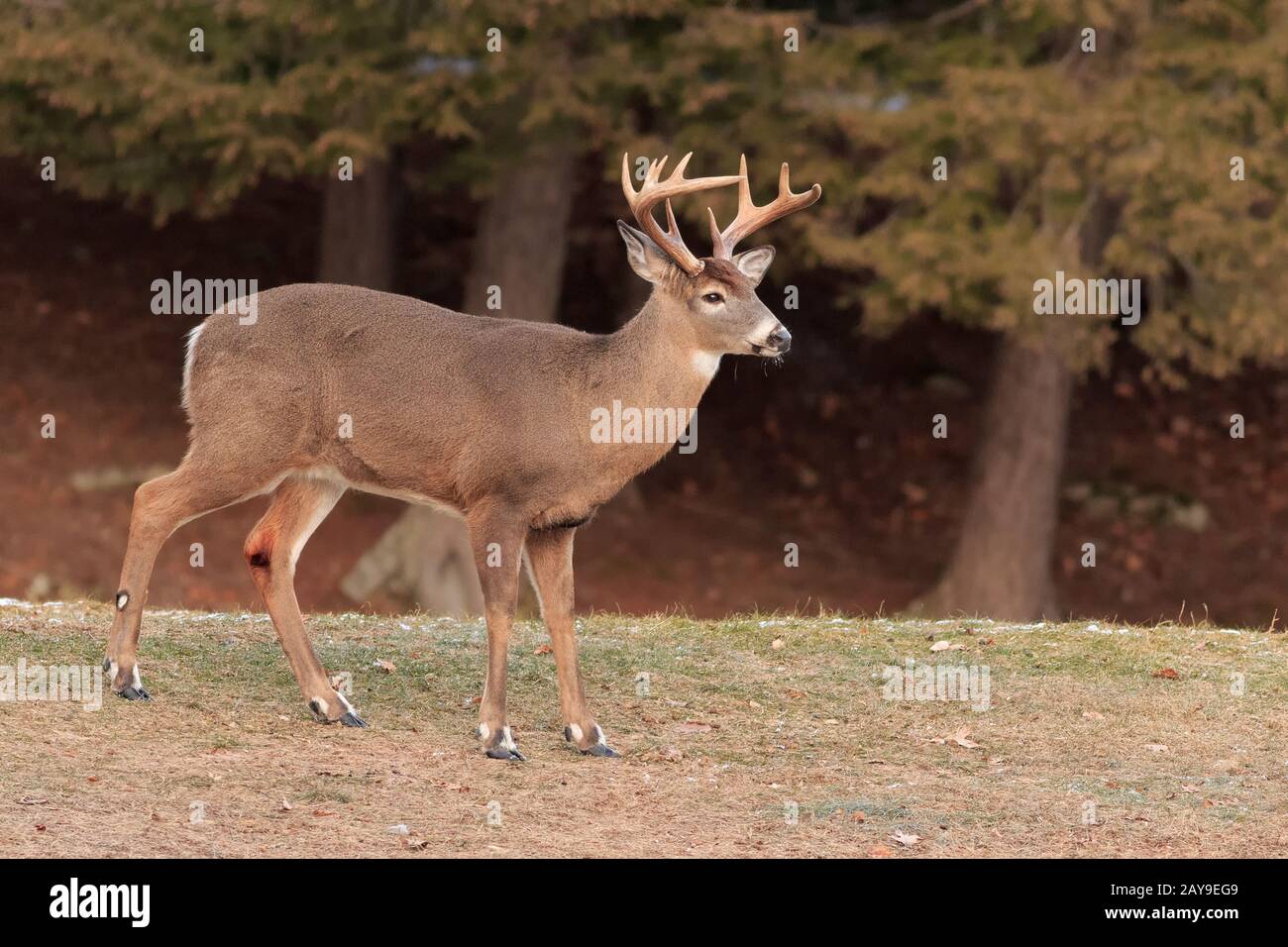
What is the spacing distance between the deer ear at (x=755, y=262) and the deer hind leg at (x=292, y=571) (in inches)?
82.8

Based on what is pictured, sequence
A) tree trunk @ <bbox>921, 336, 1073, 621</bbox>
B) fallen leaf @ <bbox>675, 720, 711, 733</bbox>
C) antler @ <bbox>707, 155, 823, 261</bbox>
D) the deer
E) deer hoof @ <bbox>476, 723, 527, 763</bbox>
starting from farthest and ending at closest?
tree trunk @ <bbox>921, 336, 1073, 621</bbox>
fallen leaf @ <bbox>675, 720, 711, 733</bbox>
antler @ <bbox>707, 155, 823, 261</bbox>
the deer
deer hoof @ <bbox>476, 723, 527, 763</bbox>

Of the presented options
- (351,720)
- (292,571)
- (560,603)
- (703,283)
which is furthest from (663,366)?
(351,720)

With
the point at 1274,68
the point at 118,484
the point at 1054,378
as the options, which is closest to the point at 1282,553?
the point at 1054,378

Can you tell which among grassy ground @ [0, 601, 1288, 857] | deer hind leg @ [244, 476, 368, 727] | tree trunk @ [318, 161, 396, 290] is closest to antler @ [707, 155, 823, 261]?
deer hind leg @ [244, 476, 368, 727]

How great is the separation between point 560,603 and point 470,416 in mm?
900

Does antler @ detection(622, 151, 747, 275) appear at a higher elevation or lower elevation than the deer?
higher

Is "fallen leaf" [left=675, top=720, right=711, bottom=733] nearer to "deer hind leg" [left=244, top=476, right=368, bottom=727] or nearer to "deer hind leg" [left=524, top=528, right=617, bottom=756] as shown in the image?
"deer hind leg" [left=524, top=528, right=617, bottom=756]

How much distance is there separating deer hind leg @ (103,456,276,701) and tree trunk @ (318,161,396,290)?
32.0ft

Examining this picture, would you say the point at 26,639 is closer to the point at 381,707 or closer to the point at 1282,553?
the point at 381,707

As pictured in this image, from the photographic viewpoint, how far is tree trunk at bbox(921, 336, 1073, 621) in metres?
17.4

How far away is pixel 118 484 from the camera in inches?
721

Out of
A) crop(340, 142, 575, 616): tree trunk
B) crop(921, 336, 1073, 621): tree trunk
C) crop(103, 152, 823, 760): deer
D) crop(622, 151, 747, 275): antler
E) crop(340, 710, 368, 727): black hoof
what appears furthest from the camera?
crop(921, 336, 1073, 621): tree trunk

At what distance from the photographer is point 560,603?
28.3 ft

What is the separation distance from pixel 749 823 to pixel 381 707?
2.16 metres
